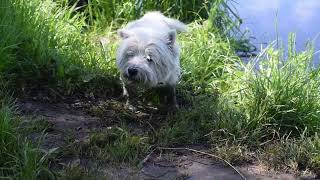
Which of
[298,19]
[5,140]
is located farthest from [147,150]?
[298,19]

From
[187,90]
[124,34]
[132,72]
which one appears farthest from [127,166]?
[187,90]

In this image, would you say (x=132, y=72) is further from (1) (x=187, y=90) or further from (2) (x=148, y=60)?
(1) (x=187, y=90)

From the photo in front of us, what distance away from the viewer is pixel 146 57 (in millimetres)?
4777

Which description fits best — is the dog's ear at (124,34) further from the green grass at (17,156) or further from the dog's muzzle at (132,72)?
the green grass at (17,156)

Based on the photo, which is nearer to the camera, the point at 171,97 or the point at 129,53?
the point at 129,53

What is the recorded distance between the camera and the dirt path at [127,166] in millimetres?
4004

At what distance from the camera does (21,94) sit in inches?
198

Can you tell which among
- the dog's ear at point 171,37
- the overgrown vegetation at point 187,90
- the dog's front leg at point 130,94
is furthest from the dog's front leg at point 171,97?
the dog's ear at point 171,37

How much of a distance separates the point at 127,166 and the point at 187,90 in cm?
169

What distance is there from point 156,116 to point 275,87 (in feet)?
3.42

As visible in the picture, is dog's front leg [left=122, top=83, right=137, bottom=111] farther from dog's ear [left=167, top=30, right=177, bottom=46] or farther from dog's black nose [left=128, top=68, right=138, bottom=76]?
dog's ear [left=167, top=30, right=177, bottom=46]

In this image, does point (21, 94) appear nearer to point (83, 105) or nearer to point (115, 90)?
point (83, 105)

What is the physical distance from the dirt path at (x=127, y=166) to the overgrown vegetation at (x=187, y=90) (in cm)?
9

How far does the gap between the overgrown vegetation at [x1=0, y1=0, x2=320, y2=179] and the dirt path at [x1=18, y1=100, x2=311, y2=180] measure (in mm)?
86
